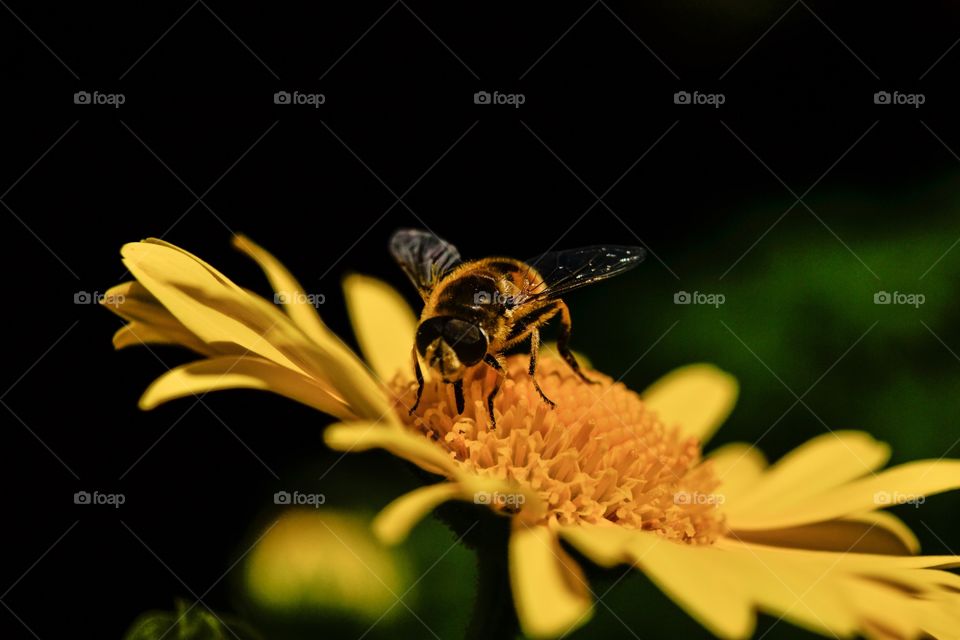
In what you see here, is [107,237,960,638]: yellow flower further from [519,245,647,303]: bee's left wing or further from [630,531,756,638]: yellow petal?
[519,245,647,303]: bee's left wing

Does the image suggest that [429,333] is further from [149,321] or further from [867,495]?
[867,495]

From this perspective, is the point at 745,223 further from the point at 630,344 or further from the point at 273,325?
the point at 273,325

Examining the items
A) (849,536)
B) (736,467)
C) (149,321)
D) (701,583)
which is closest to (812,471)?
(736,467)

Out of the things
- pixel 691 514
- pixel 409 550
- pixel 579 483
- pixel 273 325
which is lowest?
pixel 409 550

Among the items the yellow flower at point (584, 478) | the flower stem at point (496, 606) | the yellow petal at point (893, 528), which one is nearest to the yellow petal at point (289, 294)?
the yellow flower at point (584, 478)

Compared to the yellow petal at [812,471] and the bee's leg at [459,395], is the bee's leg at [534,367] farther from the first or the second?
the yellow petal at [812,471]

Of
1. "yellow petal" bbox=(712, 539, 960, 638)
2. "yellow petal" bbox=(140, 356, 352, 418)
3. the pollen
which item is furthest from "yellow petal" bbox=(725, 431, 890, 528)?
"yellow petal" bbox=(140, 356, 352, 418)

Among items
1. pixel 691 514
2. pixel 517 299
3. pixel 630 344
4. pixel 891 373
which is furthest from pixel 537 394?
pixel 891 373
